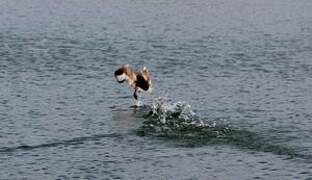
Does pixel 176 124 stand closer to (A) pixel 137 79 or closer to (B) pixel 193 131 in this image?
(B) pixel 193 131

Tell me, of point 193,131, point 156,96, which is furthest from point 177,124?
point 156,96

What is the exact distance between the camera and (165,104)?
2941 cm

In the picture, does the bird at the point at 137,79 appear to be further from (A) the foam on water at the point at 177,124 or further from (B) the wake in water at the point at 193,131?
(B) the wake in water at the point at 193,131

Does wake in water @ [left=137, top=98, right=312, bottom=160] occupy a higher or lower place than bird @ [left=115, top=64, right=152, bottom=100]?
lower

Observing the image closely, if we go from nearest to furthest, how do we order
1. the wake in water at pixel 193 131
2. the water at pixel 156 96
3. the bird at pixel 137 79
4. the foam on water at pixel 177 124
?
the water at pixel 156 96, the wake in water at pixel 193 131, the foam on water at pixel 177 124, the bird at pixel 137 79

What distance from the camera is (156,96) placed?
108 ft

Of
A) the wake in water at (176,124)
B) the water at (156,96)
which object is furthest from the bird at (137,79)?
the water at (156,96)

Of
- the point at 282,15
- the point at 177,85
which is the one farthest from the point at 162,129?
the point at 282,15

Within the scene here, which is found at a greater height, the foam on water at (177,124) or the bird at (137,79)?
the bird at (137,79)

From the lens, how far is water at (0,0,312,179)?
73.7 ft

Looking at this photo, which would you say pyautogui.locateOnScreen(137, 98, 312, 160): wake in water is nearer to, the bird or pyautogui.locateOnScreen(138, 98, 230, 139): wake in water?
pyautogui.locateOnScreen(138, 98, 230, 139): wake in water

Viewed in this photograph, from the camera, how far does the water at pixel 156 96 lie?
73.7ft

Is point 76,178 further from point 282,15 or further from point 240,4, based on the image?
point 240,4

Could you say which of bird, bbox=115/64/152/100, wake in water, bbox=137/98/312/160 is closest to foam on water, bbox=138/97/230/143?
wake in water, bbox=137/98/312/160
